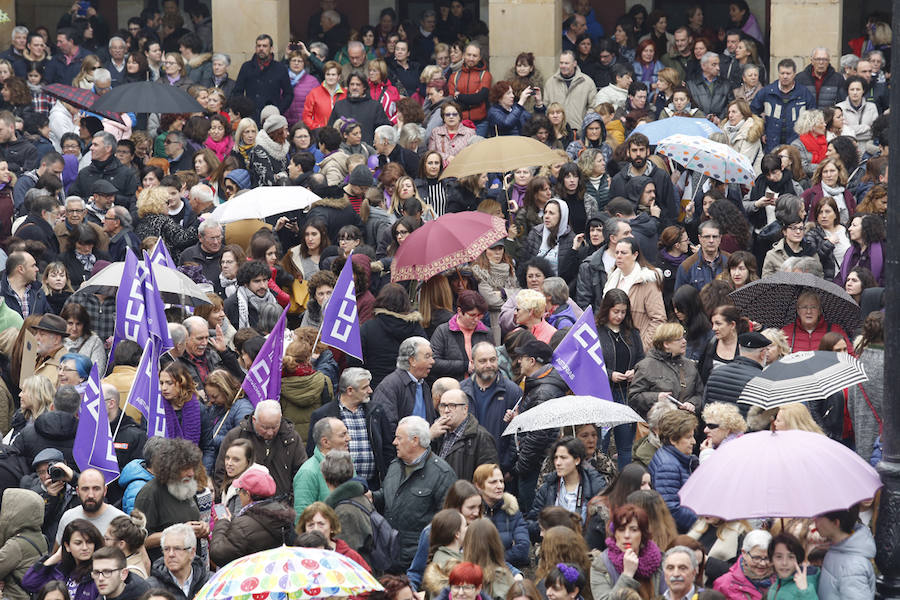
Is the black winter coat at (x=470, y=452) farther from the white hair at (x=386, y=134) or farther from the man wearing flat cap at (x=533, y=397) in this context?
the white hair at (x=386, y=134)

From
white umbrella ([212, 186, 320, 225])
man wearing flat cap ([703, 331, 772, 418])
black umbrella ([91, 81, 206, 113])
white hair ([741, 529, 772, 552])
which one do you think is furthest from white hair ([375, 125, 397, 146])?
white hair ([741, 529, 772, 552])

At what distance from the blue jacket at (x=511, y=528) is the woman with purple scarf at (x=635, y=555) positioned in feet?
3.39

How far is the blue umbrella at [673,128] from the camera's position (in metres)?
16.9

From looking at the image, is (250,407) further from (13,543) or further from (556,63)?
(556,63)

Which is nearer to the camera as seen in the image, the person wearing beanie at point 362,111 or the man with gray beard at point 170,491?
the man with gray beard at point 170,491

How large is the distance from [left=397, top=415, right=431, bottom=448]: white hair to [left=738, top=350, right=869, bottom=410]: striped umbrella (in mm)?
1904

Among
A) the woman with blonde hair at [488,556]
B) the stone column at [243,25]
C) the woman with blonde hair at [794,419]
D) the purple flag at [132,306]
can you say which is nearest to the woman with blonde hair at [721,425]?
the woman with blonde hair at [794,419]

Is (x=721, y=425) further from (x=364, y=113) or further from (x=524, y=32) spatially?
(x=524, y=32)

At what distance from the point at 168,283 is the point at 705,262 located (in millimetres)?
4410

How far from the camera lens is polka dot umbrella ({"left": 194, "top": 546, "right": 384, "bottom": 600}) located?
341 inches

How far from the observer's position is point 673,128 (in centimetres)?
1700

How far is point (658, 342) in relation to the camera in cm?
1209

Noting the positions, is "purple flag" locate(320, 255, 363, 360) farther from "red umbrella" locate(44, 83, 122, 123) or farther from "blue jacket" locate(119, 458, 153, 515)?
"red umbrella" locate(44, 83, 122, 123)

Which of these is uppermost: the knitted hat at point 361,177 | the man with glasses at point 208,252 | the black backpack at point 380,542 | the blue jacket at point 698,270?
the knitted hat at point 361,177
